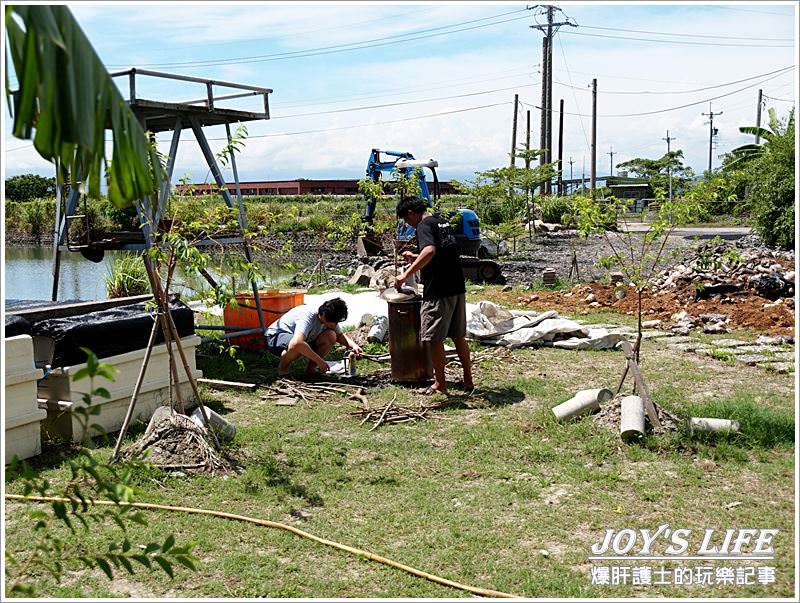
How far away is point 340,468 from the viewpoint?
18.4 ft

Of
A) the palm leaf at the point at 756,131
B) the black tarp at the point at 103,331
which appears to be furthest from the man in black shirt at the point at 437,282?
the palm leaf at the point at 756,131

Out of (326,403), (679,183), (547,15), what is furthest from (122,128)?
(547,15)

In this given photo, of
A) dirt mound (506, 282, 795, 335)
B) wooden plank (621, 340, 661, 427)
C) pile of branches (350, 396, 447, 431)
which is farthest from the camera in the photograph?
dirt mound (506, 282, 795, 335)

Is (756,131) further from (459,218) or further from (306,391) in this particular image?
(306,391)

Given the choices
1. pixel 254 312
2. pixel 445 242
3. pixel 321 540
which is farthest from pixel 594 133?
pixel 321 540

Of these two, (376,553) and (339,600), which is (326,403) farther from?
(339,600)

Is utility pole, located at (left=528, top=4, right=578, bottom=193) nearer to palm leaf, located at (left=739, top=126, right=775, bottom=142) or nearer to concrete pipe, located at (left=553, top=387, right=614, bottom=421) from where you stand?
palm leaf, located at (left=739, top=126, right=775, bottom=142)

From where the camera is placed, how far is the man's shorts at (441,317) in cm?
732

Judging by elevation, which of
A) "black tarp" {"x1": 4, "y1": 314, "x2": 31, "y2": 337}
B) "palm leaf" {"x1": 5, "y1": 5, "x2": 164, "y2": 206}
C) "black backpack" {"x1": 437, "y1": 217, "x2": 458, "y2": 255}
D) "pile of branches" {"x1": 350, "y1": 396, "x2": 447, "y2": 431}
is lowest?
"pile of branches" {"x1": 350, "y1": 396, "x2": 447, "y2": 431}

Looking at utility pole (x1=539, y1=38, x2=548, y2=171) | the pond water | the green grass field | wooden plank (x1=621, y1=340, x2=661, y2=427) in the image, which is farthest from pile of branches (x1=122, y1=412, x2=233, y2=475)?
utility pole (x1=539, y1=38, x2=548, y2=171)

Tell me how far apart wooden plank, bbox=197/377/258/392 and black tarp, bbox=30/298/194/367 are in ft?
2.90

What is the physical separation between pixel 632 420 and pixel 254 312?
5.34m

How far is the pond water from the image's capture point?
18359 millimetres

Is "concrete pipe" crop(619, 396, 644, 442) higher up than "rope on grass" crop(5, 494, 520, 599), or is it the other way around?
"concrete pipe" crop(619, 396, 644, 442)
